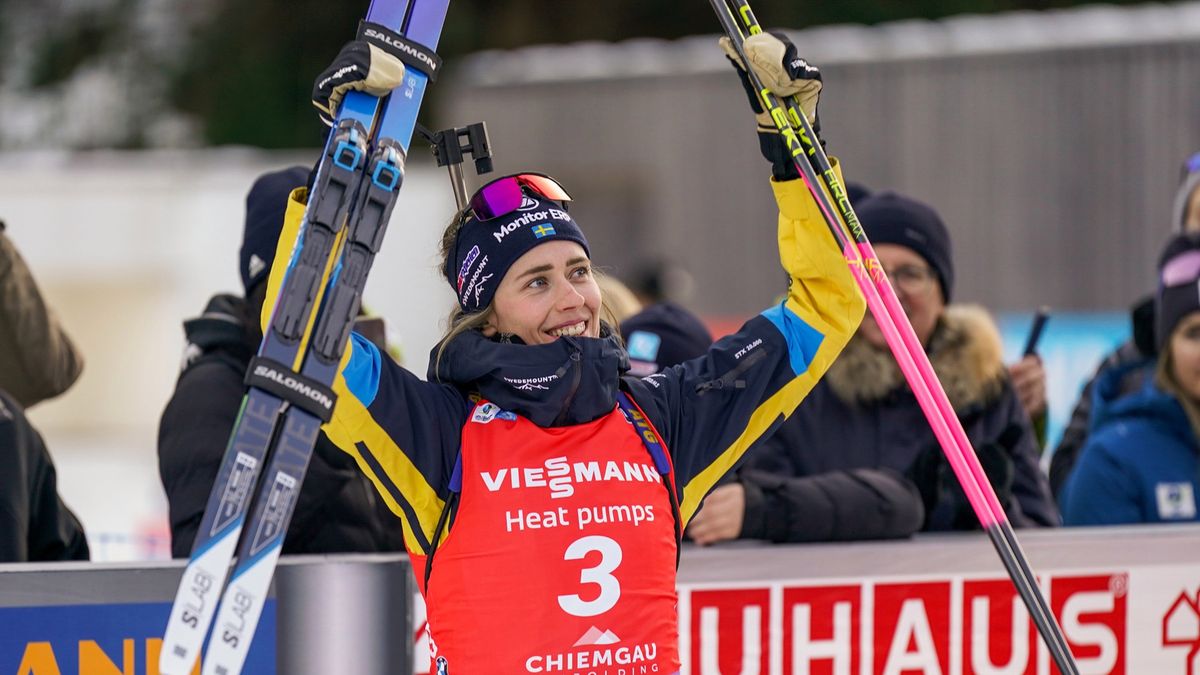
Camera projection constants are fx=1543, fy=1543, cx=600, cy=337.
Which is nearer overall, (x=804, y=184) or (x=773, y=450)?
Result: (x=804, y=184)

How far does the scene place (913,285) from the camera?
4.04 metres

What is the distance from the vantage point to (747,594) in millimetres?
3422

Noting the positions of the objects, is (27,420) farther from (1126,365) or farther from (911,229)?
(1126,365)

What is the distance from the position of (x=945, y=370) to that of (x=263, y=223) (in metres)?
1.74

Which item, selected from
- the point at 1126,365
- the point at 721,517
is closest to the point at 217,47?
the point at 1126,365

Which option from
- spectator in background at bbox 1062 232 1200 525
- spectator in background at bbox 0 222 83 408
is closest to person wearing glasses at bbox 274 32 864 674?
spectator in background at bbox 1062 232 1200 525

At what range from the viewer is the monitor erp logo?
119 inches

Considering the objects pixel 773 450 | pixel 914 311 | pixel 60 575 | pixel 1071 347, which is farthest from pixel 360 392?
pixel 1071 347

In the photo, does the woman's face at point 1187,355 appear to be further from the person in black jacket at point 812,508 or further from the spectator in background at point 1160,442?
the person in black jacket at point 812,508

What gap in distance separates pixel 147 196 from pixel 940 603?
35.5 feet

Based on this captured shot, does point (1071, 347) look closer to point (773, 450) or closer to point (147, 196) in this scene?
point (773, 450)

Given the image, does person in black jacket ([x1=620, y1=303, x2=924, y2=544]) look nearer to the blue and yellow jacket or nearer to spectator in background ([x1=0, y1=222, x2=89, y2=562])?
the blue and yellow jacket

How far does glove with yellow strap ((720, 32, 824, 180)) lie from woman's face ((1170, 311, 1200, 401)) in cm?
163

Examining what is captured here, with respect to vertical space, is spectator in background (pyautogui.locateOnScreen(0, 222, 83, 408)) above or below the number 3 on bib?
above
